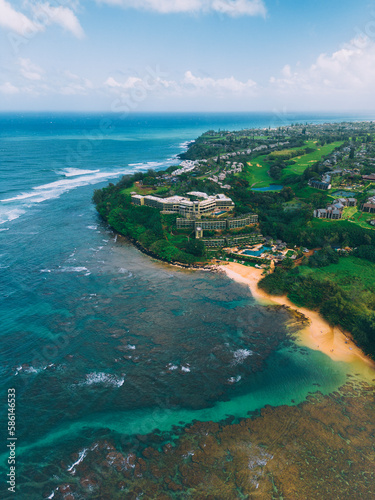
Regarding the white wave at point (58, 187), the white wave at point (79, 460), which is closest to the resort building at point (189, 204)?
the white wave at point (58, 187)

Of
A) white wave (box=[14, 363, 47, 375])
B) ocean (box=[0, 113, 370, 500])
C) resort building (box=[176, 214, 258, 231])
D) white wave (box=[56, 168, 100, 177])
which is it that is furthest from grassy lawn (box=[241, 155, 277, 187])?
white wave (box=[14, 363, 47, 375])

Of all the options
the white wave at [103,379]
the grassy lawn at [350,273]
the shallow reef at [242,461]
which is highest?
the grassy lawn at [350,273]

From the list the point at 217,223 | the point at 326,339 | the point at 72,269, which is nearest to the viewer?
the point at 326,339

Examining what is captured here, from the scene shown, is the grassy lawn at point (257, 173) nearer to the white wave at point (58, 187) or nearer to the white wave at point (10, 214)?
the white wave at point (58, 187)

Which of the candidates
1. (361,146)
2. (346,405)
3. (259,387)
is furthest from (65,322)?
(361,146)

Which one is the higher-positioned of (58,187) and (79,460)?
(58,187)

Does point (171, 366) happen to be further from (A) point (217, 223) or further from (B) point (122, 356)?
(A) point (217, 223)

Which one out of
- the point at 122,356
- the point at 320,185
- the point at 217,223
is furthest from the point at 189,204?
the point at 122,356
